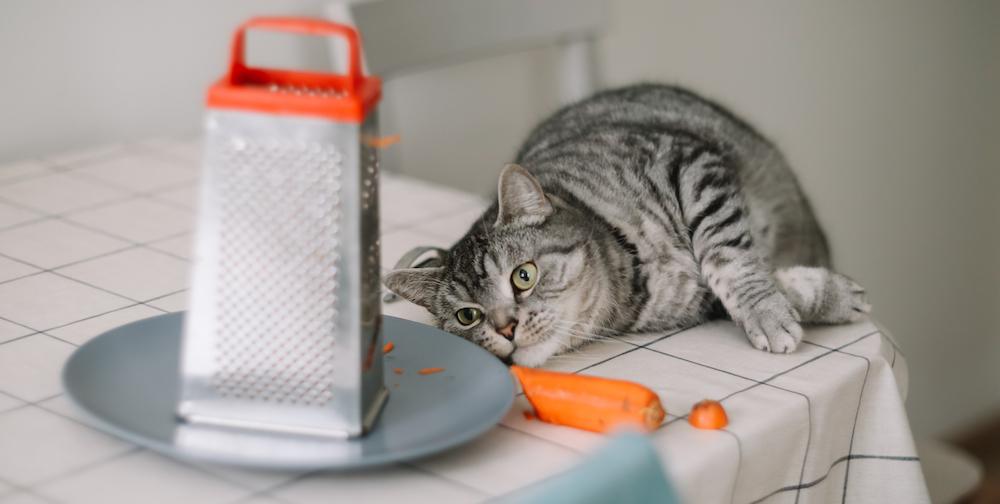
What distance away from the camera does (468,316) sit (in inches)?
51.5

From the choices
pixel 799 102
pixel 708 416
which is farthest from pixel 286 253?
pixel 799 102

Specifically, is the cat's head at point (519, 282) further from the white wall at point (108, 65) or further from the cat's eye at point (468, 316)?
the white wall at point (108, 65)

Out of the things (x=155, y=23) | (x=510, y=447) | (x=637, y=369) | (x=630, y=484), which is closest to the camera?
(x=630, y=484)

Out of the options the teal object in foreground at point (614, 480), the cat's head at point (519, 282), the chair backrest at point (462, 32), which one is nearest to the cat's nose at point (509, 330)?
the cat's head at point (519, 282)

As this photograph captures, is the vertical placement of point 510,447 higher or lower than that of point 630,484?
lower

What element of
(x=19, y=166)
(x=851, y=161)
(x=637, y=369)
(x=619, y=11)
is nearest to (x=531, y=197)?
(x=637, y=369)

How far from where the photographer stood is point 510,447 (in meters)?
1.00

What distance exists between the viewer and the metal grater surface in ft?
2.94

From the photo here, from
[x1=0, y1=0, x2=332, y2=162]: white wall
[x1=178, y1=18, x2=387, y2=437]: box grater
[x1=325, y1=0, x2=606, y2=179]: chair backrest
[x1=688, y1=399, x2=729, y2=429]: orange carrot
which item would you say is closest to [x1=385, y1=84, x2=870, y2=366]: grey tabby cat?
[x1=688, y1=399, x2=729, y2=429]: orange carrot

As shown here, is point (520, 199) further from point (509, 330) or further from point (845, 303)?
point (845, 303)

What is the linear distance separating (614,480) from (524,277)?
620 millimetres

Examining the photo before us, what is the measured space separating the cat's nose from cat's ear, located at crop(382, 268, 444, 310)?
0.11 meters

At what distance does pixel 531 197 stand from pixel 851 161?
2.47 m

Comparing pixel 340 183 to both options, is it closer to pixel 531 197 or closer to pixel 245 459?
pixel 245 459
